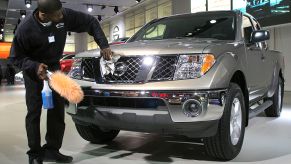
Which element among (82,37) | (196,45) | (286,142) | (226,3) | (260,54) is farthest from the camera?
(82,37)

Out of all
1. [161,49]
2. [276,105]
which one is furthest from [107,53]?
[276,105]

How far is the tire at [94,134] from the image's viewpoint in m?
4.44

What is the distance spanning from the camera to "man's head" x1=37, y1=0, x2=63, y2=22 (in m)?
3.24

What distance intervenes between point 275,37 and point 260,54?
8699 mm

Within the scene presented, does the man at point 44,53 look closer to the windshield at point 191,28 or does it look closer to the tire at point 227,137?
the tire at point 227,137

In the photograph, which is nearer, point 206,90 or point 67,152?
point 206,90

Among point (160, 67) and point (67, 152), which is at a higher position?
point (160, 67)

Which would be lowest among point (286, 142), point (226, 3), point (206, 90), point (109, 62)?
point (286, 142)

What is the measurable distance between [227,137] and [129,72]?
3.47 feet

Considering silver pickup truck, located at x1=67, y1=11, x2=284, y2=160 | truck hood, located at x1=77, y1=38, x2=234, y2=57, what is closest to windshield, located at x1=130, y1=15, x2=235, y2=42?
silver pickup truck, located at x1=67, y1=11, x2=284, y2=160

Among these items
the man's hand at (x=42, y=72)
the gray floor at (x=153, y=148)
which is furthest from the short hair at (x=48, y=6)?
the gray floor at (x=153, y=148)

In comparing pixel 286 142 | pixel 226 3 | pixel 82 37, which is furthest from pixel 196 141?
pixel 82 37

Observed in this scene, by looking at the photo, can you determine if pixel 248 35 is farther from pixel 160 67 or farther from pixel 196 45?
pixel 160 67

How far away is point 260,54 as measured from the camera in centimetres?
512
